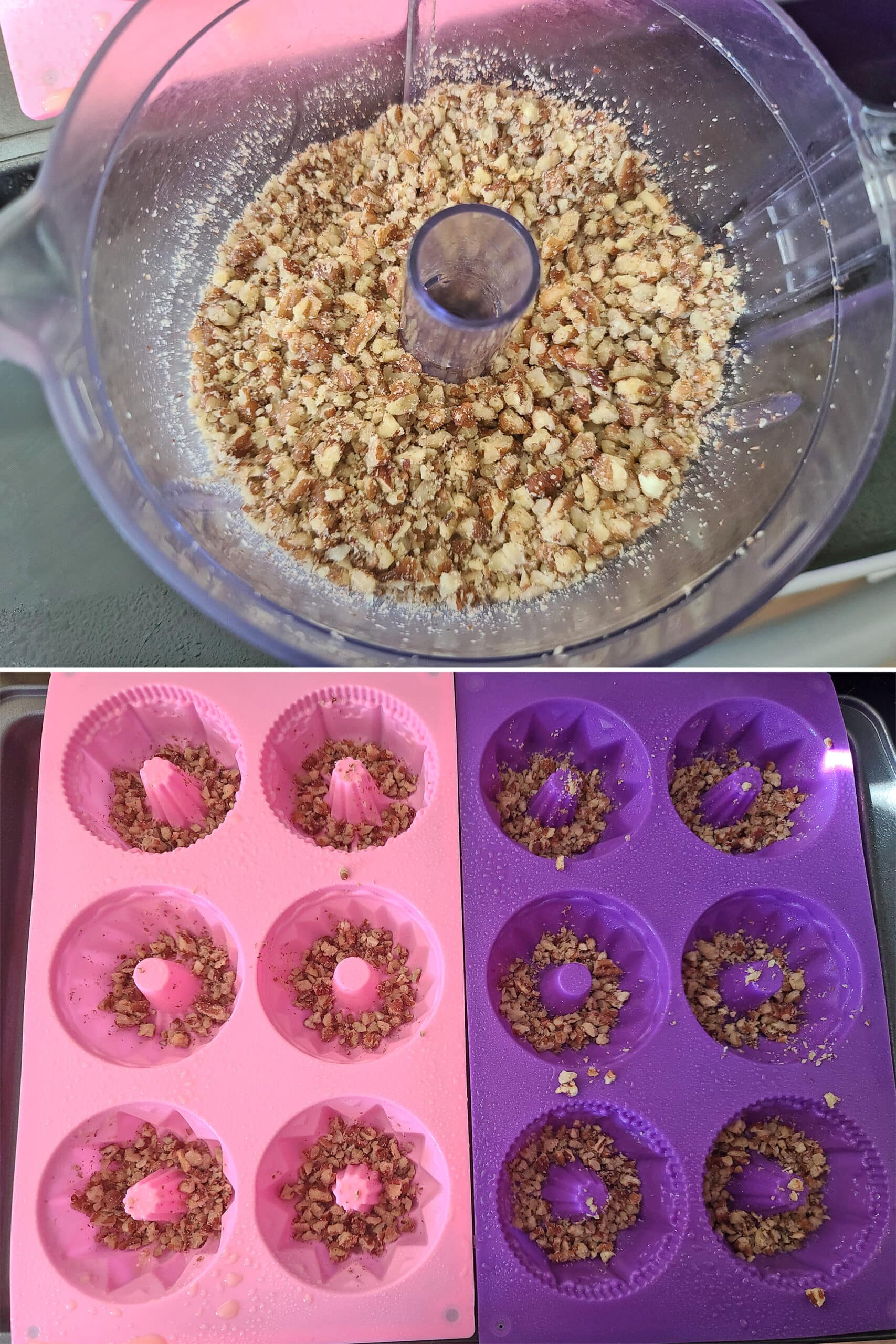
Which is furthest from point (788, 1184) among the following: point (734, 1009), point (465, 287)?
point (465, 287)

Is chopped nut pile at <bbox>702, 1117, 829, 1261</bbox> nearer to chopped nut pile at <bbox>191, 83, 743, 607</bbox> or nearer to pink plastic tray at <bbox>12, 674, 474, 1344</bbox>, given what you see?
pink plastic tray at <bbox>12, 674, 474, 1344</bbox>

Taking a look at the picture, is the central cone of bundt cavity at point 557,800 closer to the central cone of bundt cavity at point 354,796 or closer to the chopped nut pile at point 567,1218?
the central cone of bundt cavity at point 354,796

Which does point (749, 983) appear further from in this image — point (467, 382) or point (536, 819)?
point (467, 382)

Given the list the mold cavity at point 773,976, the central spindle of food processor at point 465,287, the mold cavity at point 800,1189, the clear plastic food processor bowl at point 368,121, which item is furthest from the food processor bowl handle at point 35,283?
the mold cavity at point 800,1189

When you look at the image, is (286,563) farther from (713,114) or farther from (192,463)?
(713,114)

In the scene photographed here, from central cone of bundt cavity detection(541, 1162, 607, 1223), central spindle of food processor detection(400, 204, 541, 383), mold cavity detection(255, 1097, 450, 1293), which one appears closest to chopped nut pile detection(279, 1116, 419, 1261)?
mold cavity detection(255, 1097, 450, 1293)

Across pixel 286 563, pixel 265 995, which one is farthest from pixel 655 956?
pixel 286 563

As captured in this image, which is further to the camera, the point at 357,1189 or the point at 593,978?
the point at 593,978
